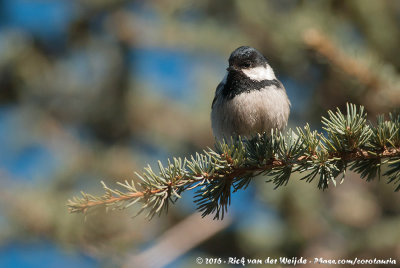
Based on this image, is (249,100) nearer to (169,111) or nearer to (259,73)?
(259,73)

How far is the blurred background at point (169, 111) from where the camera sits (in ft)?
9.62

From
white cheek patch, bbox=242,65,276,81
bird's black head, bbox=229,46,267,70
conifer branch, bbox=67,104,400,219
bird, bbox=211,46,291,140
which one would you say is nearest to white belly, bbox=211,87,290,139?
bird, bbox=211,46,291,140

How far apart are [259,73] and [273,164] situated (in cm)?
135

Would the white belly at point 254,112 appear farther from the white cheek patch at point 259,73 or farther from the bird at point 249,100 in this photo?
the white cheek patch at point 259,73

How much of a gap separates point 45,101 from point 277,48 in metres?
2.97

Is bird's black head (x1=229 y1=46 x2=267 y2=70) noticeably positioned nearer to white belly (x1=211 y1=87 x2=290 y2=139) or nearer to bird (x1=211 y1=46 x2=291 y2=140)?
bird (x1=211 y1=46 x2=291 y2=140)

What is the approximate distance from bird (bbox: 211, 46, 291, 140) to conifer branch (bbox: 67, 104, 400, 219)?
95 cm

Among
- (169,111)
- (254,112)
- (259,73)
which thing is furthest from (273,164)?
(169,111)

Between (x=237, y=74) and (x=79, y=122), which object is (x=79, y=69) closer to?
(x=79, y=122)

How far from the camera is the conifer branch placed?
1.95 metres

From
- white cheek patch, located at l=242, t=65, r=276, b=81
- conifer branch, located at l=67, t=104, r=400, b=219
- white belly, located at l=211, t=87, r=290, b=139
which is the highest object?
white cheek patch, located at l=242, t=65, r=276, b=81

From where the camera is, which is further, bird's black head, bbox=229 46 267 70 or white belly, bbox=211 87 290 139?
bird's black head, bbox=229 46 267 70

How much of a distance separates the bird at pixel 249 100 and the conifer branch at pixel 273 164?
3.11 feet

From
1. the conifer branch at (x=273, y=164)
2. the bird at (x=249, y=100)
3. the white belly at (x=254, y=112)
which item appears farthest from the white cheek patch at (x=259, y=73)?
the conifer branch at (x=273, y=164)
